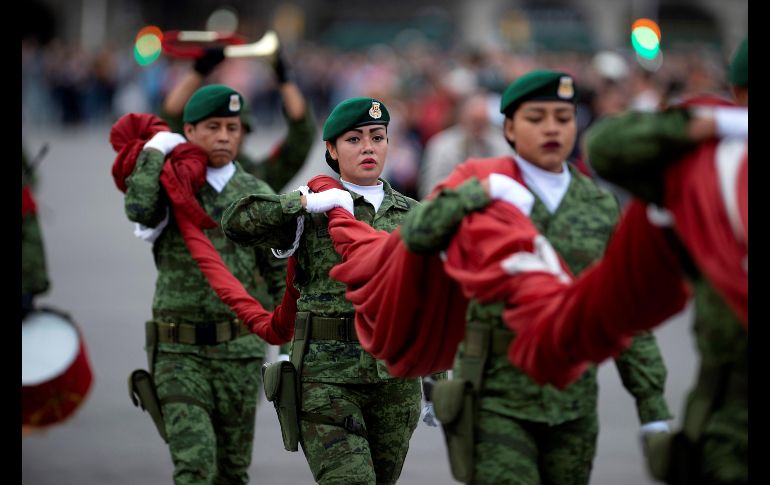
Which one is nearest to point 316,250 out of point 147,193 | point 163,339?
point 147,193

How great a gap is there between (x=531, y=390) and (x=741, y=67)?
1.42 metres

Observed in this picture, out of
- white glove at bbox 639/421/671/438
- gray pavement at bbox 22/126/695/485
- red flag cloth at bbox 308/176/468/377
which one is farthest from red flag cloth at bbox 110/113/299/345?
gray pavement at bbox 22/126/695/485

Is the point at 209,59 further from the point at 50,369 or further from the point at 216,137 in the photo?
the point at 50,369

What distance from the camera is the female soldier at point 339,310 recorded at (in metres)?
6.94

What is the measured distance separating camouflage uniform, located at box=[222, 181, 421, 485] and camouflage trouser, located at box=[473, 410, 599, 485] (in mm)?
1201

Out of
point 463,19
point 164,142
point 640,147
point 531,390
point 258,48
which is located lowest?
point 531,390

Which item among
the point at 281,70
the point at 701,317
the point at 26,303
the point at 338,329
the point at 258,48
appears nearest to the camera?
the point at 701,317

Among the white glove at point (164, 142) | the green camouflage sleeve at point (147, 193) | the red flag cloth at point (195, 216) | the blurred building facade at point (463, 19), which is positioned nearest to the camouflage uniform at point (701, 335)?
the red flag cloth at point (195, 216)

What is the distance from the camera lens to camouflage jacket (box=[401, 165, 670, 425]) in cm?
572

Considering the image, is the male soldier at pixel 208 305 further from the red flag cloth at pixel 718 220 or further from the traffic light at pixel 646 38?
the traffic light at pixel 646 38

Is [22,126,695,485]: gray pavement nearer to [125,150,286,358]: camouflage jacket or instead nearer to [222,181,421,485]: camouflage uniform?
[125,150,286,358]: camouflage jacket

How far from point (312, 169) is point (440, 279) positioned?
23.4 m

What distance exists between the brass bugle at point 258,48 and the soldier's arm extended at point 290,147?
30 cm

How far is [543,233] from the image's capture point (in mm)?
5820
